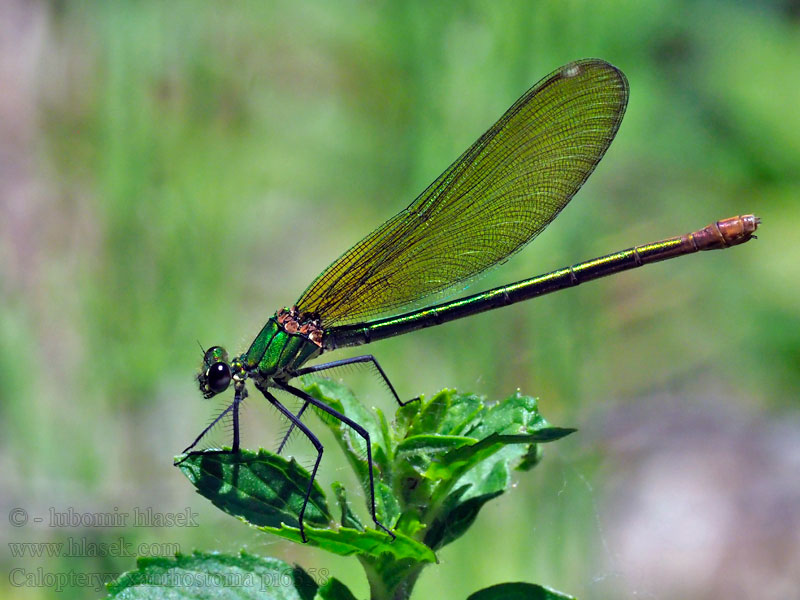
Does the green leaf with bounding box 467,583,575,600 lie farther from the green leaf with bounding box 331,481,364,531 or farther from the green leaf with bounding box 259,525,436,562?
the green leaf with bounding box 331,481,364,531

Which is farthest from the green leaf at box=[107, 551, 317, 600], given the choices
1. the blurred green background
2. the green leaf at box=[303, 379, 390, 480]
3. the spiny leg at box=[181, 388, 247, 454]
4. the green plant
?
the blurred green background

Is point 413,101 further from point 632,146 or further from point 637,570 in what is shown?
point 637,570

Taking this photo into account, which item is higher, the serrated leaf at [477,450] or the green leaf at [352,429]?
the green leaf at [352,429]

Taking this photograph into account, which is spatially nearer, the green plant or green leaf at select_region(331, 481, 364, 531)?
the green plant

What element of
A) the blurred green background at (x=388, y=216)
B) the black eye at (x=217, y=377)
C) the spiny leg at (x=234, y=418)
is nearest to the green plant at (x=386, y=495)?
the spiny leg at (x=234, y=418)

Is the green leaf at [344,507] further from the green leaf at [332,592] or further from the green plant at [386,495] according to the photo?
the green leaf at [332,592]

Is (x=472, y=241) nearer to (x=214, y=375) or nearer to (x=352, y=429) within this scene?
(x=214, y=375)

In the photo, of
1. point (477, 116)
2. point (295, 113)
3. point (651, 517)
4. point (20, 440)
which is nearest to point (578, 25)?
point (477, 116)
